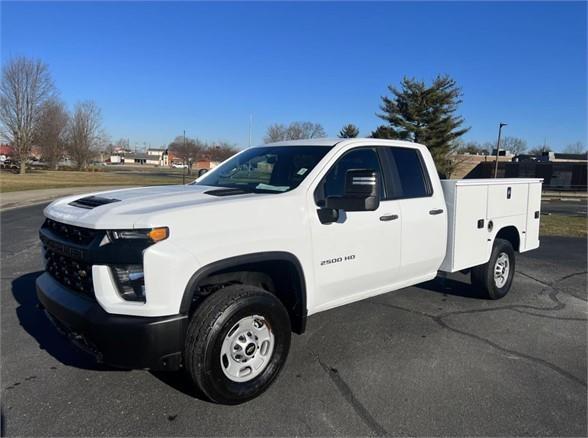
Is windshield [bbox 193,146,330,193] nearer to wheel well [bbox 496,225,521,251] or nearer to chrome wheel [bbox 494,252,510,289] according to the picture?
chrome wheel [bbox 494,252,510,289]

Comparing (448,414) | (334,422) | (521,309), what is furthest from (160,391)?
(521,309)

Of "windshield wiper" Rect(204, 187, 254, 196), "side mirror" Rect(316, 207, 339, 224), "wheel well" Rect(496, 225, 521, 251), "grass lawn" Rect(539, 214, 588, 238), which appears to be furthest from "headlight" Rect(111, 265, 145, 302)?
"grass lawn" Rect(539, 214, 588, 238)

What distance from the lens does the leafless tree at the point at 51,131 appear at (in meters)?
53.6

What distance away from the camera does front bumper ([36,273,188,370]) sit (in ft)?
9.02

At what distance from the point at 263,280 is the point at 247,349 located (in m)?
0.56

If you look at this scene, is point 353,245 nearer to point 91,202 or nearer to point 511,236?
point 91,202

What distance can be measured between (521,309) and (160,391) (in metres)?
4.42

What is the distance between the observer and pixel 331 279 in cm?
371

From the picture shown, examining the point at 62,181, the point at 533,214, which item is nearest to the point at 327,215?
the point at 533,214

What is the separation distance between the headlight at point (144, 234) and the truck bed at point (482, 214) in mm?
3244

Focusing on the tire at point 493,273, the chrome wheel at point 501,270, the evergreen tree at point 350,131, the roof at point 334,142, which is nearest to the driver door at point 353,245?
the roof at point 334,142

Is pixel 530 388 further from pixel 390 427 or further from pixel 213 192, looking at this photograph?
pixel 213 192

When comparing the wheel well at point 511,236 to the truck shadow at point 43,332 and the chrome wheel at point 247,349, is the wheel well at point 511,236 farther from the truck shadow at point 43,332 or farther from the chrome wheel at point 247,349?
the truck shadow at point 43,332

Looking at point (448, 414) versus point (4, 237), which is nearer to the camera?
point (448, 414)
